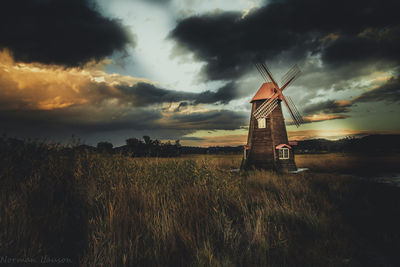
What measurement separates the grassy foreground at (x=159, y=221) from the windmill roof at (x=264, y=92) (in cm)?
1774

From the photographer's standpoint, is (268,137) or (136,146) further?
(268,137)

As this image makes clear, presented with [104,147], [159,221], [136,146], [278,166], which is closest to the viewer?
[159,221]

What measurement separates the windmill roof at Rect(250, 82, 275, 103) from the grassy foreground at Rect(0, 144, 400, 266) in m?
17.7

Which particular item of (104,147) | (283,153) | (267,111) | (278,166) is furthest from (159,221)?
(267,111)

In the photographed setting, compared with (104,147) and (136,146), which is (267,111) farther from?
(104,147)

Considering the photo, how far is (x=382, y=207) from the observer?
7.66 meters

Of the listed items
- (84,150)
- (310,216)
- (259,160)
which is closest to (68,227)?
(84,150)

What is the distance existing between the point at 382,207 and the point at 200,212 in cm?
759

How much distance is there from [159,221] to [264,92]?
23782 mm

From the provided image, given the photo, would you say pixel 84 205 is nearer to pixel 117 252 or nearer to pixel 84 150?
pixel 117 252

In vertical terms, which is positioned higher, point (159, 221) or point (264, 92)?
point (264, 92)

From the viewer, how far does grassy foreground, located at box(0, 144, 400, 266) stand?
129 inches

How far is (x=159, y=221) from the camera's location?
4.21 metres

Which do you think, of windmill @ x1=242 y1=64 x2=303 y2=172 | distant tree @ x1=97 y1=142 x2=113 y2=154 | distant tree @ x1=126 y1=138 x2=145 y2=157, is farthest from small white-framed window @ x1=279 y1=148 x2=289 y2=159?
A: distant tree @ x1=97 y1=142 x2=113 y2=154
